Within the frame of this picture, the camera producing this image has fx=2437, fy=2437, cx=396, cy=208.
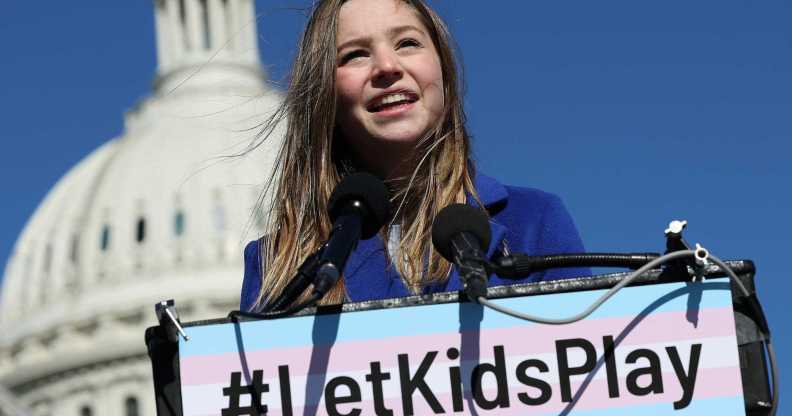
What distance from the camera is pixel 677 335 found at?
179 inches

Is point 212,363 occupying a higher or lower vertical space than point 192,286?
lower

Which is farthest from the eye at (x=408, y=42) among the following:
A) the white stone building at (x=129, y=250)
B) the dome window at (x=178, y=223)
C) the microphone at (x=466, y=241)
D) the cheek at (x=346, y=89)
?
the dome window at (x=178, y=223)

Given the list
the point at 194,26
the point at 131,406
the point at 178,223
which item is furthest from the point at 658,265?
the point at 194,26

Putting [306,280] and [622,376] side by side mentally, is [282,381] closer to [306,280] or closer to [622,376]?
[306,280]

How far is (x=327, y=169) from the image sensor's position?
5.52 meters

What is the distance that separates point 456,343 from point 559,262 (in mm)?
248

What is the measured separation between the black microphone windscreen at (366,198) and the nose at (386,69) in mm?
527

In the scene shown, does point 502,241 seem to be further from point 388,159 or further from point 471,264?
point 471,264

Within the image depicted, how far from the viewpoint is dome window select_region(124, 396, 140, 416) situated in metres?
74.1

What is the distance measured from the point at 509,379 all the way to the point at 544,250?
2.68 ft

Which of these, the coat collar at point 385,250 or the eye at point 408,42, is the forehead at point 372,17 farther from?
the coat collar at point 385,250

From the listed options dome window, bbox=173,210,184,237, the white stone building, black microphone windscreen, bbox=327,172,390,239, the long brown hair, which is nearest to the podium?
black microphone windscreen, bbox=327,172,390,239

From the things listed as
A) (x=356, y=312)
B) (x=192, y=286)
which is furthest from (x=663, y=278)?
(x=192, y=286)

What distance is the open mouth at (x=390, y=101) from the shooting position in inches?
210
